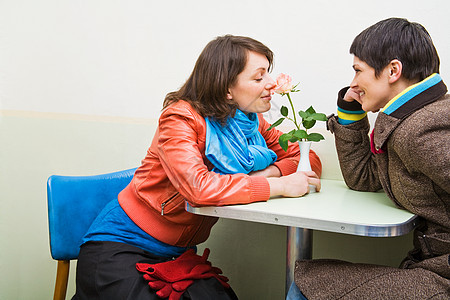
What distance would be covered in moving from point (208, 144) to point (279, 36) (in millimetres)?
682

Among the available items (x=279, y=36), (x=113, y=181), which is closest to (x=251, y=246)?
(x=113, y=181)

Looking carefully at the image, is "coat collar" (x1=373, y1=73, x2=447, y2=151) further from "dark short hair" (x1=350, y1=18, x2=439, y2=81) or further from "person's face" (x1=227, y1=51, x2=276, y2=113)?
"person's face" (x1=227, y1=51, x2=276, y2=113)

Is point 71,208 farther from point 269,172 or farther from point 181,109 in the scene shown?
point 269,172

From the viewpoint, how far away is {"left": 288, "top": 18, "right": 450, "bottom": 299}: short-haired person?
122cm

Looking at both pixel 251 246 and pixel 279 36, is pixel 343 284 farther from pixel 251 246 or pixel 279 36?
pixel 279 36

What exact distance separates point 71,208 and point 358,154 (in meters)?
1.12

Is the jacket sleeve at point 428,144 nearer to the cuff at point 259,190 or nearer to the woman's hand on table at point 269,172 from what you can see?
the cuff at point 259,190

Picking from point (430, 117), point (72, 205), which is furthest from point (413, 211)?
point (72, 205)

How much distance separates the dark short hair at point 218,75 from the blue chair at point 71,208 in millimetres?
543

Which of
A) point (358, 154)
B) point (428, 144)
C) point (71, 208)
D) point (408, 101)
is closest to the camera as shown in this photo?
point (428, 144)

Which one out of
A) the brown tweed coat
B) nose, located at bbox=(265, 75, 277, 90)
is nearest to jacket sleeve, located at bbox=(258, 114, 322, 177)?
nose, located at bbox=(265, 75, 277, 90)

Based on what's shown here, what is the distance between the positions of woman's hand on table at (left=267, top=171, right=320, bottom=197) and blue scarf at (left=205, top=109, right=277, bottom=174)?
160 millimetres

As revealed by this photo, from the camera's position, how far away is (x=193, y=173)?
1414mm

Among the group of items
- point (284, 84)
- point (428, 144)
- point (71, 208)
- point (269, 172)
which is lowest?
point (71, 208)
